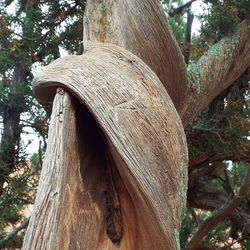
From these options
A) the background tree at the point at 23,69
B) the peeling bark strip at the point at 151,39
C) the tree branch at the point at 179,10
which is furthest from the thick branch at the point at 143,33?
the tree branch at the point at 179,10

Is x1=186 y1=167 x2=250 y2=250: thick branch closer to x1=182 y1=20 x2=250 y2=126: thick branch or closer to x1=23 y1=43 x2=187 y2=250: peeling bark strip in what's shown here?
x1=182 y1=20 x2=250 y2=126: thick branch

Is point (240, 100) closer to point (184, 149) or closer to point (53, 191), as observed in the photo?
point (184, 149)

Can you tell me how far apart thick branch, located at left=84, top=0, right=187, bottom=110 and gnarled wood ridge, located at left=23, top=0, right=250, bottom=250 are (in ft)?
0.52

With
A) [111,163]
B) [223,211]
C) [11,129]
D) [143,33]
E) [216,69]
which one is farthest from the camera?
[223,211]

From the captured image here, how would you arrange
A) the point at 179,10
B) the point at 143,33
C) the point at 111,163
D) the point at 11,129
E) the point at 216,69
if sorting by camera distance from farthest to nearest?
the point at 179,10
the point at 11,129
the point at 216,69
the point at 143,33
the point at 111,163

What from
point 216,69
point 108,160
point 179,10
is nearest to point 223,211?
point 216,69

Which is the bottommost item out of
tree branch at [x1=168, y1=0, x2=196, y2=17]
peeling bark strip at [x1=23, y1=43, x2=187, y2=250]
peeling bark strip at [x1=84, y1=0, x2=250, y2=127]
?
peeling bark strip at [x1=23, y1=43, x2=187, y2=250]

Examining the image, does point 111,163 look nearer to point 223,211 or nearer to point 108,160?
point 108,160

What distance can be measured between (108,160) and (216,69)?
2.36 feet

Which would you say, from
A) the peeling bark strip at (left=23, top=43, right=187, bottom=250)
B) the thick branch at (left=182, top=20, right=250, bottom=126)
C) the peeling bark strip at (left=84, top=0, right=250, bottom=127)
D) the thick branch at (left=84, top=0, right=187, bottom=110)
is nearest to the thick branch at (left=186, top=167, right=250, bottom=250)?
the thick branch at (left=182, top=20, right=250, bottom=126)

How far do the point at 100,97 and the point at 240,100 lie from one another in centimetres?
116

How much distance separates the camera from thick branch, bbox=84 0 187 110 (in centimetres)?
130

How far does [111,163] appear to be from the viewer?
1054 mm

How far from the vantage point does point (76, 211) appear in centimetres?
96
